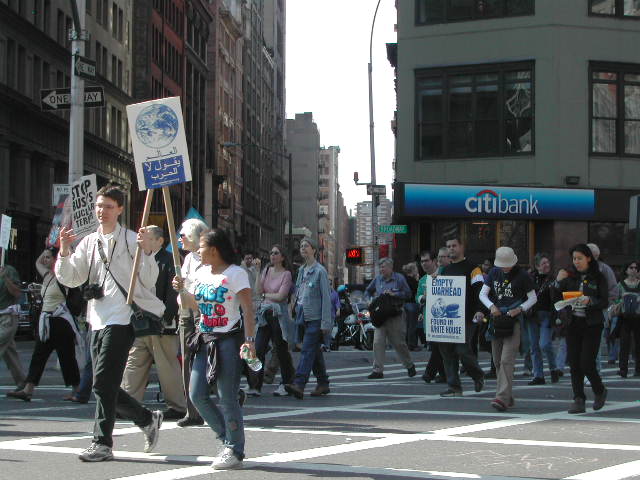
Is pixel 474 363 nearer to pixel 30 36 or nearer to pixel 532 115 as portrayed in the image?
pixel 532 115

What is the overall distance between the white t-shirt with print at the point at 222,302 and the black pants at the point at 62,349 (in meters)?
6.66

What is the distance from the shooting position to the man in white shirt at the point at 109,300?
8523 millimetres

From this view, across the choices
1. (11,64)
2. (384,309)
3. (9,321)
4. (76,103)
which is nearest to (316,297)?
(384,309)

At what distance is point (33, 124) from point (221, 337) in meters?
38.4

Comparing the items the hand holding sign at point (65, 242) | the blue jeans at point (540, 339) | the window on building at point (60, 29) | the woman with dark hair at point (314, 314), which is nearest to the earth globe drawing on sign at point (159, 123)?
the hand holding sign at point (65, 242)

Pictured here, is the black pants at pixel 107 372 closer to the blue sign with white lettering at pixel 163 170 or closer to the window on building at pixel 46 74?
the blue sign with white lettering at pixel 163 170

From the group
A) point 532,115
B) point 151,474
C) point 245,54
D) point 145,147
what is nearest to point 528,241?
point 532,115

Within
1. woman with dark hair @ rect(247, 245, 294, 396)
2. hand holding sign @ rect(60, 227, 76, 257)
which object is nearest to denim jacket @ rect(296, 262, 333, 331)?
woman with dark hair @ rect(247, 245, 294, 396)

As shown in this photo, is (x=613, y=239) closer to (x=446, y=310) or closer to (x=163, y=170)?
(x=446, y=310)

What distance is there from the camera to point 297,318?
15109 millimetres

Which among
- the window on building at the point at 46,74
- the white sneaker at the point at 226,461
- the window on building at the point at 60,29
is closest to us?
the white sneaker at the point at 226,461

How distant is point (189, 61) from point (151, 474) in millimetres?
74975

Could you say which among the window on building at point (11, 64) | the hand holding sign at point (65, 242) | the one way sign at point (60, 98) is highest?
the window on building at point (11, 64)

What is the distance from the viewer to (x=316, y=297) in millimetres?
14969
